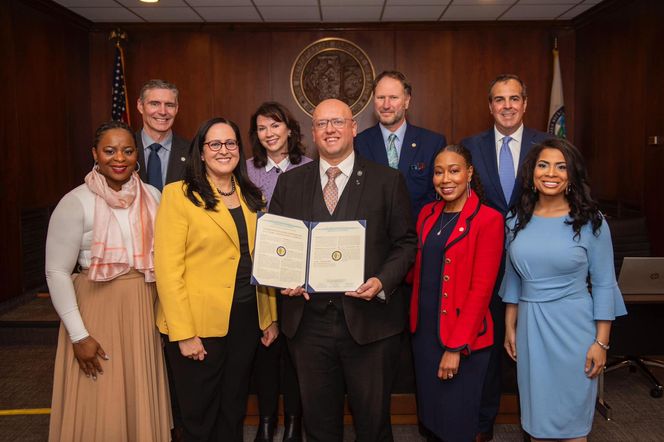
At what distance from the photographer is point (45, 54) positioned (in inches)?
227

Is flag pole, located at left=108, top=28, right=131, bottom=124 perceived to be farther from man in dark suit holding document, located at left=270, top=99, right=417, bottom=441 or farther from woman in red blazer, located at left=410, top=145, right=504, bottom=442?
woman in red blazer, located at left=410, top=145, right=504, bottom=442

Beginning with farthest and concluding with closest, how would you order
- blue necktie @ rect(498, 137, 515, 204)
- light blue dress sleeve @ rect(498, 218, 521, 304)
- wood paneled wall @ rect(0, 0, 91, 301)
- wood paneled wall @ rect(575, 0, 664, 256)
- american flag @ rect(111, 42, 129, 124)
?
american flag @ rect(111, 42, 129, 124) < wood paneled wall @ rect(575, 0, 664, 256) < wood paneled wall @ rect(0, 0, 91, 301) < blue necktie @ rect(498, 137, 515, 204) < light blue dress sleeve @ rect(498, 218, 521, 304)

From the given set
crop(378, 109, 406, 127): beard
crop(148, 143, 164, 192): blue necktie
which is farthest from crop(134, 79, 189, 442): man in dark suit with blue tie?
crop(378, 109, 406, 127): beard

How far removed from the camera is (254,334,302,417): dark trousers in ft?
8.52

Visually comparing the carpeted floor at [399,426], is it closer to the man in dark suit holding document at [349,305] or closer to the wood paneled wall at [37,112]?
the man in dark suit holding document at [349,305]

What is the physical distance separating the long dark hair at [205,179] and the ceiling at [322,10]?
4027 mm

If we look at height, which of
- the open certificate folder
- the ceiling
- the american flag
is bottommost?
the open certificate folder

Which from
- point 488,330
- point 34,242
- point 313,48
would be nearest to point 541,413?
point 488,330

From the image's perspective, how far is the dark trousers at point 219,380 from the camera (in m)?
2.22

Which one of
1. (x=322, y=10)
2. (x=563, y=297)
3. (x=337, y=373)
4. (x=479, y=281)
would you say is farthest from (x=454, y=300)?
(x=322, y=10)

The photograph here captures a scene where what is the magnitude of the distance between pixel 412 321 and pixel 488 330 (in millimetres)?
327

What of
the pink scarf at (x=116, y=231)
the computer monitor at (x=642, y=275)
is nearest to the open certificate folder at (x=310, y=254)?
the pink scarf at (x=116, y=231)

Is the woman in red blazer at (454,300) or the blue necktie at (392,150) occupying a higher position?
the blue necktie at (392,150)

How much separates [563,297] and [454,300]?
0.42 metres
